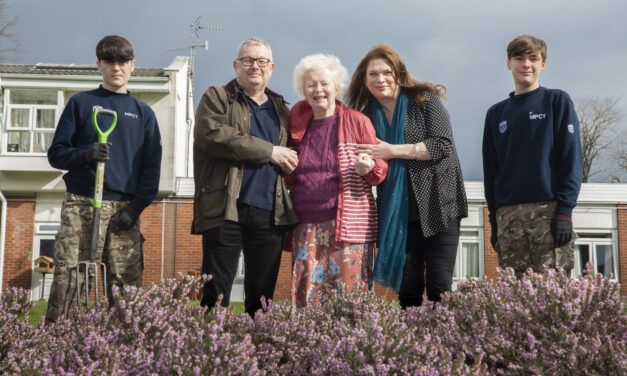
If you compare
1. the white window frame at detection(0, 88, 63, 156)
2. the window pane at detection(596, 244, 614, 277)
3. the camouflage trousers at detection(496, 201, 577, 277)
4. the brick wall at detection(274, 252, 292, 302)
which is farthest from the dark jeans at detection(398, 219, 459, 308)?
the window pane at detection(596, 244, 614, 277)

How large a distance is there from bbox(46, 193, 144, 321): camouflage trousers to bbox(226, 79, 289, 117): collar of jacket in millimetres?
1117

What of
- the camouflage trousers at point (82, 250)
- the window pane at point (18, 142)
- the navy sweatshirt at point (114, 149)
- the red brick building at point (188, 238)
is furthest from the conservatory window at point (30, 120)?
the camouflage trousers at point (82, 250)

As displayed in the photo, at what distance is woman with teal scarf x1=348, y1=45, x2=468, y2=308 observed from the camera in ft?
11.8

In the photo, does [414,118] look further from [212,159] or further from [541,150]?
[212,159]

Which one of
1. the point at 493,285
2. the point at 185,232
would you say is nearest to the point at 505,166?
the point at 493,285

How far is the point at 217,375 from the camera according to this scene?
7.91 ft

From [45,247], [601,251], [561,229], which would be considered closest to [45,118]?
[45,247]

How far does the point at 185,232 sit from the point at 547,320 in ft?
52.6

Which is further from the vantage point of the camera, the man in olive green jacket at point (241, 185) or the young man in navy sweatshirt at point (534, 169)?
the young man in navy sweatshirt at point (534, 169)

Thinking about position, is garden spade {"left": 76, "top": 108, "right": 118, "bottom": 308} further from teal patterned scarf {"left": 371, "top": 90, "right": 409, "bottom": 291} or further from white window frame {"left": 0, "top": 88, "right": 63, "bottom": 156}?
white window frame {"left": 0, "top": 88, "right": 63, "bottom": 156}

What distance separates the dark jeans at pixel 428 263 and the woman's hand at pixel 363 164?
20.6 inches

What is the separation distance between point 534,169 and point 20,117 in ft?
60.4

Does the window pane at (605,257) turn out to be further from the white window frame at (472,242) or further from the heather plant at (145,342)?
the heather plant at (145,342)

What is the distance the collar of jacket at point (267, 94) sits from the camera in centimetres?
367
